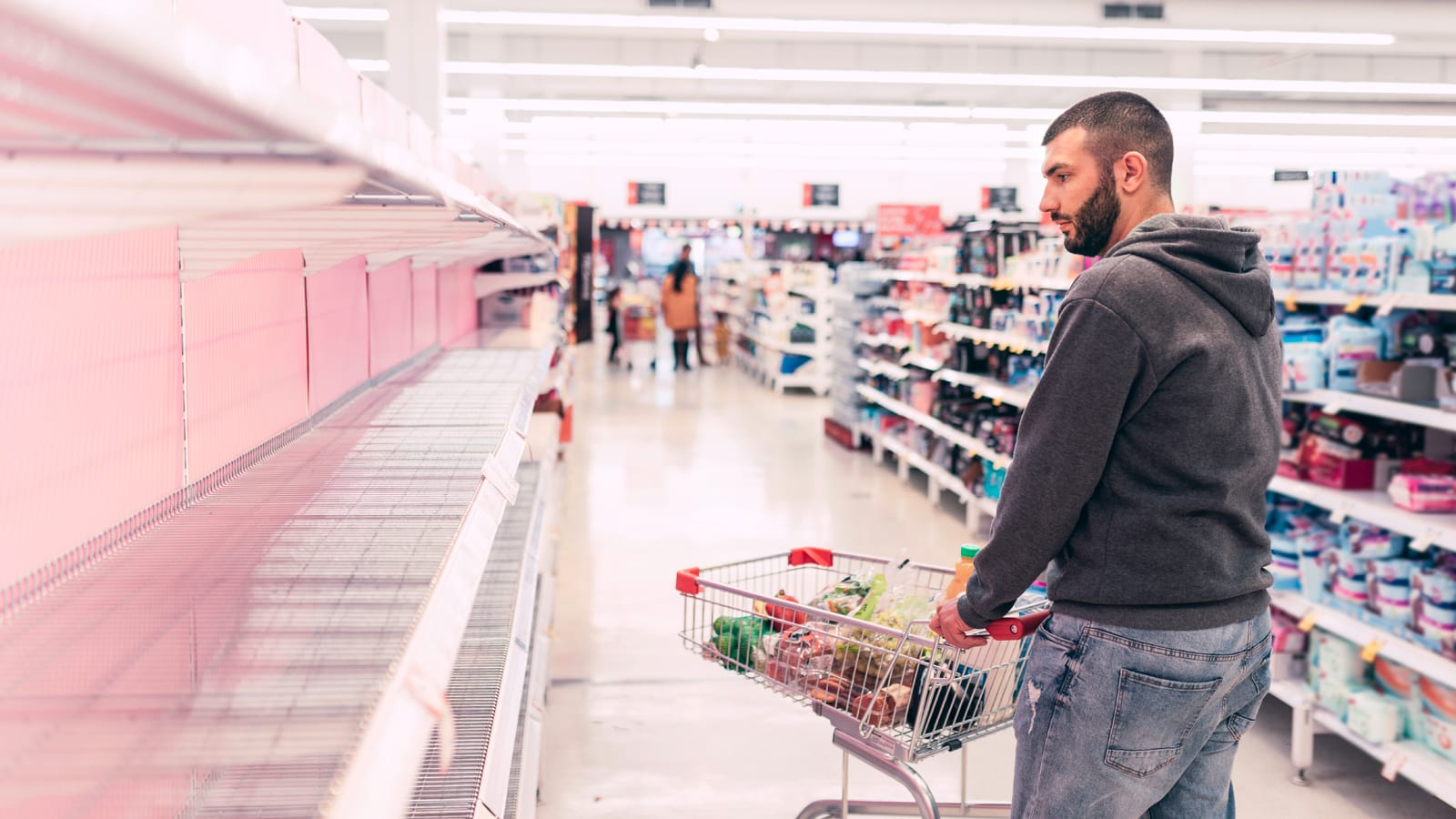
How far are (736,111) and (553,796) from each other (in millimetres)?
13957

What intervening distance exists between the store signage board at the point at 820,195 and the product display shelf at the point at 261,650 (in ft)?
70.4

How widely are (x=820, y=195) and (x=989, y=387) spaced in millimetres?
16604

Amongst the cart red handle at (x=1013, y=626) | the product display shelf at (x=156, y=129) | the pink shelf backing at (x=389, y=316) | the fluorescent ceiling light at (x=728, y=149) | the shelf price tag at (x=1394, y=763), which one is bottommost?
the shelf price tag at (x=1394, y=763)

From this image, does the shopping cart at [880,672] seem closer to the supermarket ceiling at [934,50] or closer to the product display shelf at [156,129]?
the product display shelf at [156,129]

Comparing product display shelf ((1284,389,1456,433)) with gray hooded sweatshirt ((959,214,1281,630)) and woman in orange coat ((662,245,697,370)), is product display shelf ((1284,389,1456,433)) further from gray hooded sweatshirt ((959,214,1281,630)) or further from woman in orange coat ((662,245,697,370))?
woman in orange coat ((662,245,697,370))

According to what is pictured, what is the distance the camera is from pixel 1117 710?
6.22 ft

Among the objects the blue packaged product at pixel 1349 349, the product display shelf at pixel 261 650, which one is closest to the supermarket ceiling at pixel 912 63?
the blue packaged product at pixel 1349 349

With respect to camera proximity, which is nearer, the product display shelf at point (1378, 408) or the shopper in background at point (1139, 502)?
the shopper in background at point (1139, 502)

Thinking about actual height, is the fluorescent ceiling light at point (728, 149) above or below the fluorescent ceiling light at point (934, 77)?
above

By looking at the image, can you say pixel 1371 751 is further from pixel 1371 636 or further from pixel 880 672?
pixel 880 672

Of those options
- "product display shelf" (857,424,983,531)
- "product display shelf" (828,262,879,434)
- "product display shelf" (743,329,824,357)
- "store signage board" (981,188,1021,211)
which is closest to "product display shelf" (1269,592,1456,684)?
"product display shelf" (857,424,983,531)

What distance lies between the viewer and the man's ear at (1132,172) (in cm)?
199

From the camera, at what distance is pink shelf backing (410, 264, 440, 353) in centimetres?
503

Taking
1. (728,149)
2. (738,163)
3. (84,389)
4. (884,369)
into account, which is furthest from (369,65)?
(84,389)
